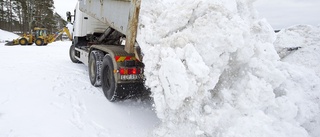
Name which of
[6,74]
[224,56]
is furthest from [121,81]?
[6,74]

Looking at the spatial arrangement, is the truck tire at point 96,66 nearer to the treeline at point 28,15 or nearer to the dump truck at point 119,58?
the dump truck at point 119,58

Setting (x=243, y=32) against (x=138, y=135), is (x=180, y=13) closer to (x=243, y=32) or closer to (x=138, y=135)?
(x=243, y=32)

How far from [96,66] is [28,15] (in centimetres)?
3435

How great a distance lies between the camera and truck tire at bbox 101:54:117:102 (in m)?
4.16

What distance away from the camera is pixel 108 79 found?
4652 millimetres

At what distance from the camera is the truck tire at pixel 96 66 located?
4.99m

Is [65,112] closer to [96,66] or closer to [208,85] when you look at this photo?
[96,66]

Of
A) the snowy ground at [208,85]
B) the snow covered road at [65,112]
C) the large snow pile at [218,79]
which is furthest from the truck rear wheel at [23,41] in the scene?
the large snow pile at [218,79]

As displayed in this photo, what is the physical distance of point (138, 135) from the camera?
10.6ft

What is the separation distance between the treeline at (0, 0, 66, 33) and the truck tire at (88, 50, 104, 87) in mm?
31203

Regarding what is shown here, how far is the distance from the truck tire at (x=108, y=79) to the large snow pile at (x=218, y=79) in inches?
53.5

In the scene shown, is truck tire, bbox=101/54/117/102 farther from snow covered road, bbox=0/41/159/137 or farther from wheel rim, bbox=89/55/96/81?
wheel rim, bbox=89/55/96/81

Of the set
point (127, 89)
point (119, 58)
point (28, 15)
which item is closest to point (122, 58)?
point (119, 58)

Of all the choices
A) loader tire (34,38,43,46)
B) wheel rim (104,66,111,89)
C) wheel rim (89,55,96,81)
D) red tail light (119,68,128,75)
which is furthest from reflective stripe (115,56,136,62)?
loader tire (34,38,43,46)
